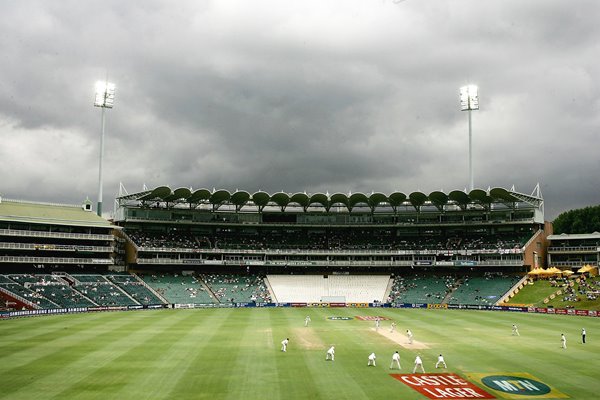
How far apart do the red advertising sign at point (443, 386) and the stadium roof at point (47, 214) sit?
A: 71298 millimetres

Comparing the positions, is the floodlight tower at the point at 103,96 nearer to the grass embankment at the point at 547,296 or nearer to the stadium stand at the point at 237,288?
the stadium stand at the point at 237,288

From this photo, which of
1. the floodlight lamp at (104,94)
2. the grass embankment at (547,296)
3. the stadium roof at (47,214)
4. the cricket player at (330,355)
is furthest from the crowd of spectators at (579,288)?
the floodlight lamp at (104,94)

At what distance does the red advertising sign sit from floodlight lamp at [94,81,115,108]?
263 feet

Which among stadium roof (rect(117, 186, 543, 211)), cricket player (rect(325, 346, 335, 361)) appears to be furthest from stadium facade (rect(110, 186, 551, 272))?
cricket player (rect(325, 346, 335, 361))

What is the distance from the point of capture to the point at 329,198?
325 ft

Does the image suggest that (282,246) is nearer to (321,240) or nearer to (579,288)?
(321,240)

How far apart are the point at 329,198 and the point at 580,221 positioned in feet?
229

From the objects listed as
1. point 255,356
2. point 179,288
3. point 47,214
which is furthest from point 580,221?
point 47,214

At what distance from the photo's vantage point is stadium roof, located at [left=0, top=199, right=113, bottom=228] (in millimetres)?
82188

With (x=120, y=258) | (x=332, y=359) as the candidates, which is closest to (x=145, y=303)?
(x=120, y=258)

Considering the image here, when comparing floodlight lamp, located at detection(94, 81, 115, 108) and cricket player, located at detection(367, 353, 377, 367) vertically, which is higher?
floodlight lamp, located at detection(94, 81, 115, 108)

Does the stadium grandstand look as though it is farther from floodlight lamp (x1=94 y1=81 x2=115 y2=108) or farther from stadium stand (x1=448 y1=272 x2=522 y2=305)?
floodlight lamp (x1=94 y1=81 x2=115 y2=108)

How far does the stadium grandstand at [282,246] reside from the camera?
84625 millimetres

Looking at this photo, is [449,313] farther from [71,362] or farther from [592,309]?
[71,362]
